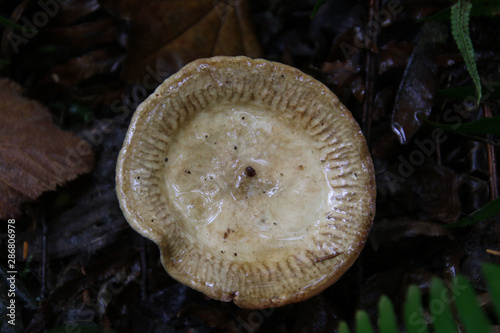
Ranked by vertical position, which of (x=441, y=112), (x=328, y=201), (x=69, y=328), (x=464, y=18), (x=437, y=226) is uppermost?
(x=464, y=18)

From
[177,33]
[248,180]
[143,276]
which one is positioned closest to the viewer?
[248,180]

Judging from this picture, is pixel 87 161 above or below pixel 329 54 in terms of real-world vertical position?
below

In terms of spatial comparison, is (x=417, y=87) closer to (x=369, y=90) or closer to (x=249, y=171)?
(x=369, y=90)

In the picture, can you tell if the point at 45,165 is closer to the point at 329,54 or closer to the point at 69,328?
the point at 69,328

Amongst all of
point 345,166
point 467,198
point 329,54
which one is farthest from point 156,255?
point 467,198

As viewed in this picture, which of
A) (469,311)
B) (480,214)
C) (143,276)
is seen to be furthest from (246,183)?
(480,214)

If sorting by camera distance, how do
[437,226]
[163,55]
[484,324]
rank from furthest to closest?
[163,55] → [437,226] → [484,324]
